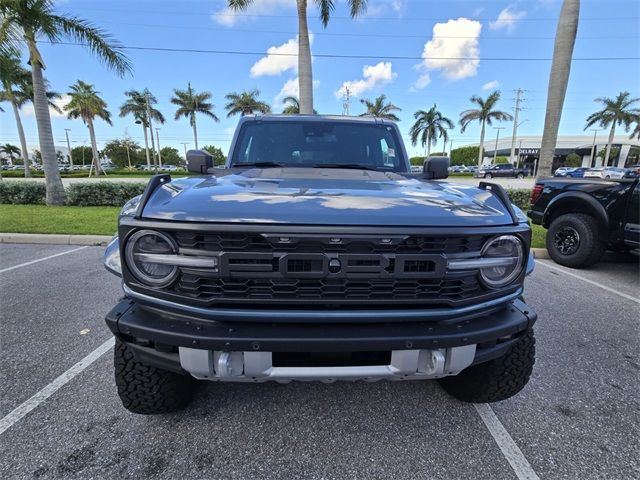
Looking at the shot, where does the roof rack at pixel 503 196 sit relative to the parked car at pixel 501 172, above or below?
above

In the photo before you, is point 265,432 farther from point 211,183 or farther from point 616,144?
A: point 616,144

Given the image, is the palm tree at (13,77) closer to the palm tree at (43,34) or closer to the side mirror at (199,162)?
the palm tree at (43,34)

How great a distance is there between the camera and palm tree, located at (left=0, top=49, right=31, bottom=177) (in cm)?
931

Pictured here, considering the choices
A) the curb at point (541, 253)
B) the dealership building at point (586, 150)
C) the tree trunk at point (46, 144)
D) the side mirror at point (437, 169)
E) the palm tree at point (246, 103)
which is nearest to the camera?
the side mirror at point (437, 169)

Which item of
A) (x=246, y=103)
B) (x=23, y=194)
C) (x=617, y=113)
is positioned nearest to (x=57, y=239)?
(x=23, y=194)

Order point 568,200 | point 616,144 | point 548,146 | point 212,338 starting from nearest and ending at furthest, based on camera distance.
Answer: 1. point 212,338
2. point 568,200
3. point 548,146
4. point 616,144

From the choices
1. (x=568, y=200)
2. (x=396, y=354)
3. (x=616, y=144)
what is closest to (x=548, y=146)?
(x=568, y=200)

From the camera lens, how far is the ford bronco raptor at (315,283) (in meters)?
1.52

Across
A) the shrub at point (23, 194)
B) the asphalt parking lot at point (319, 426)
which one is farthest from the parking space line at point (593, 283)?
the shrub at point (23, 194)

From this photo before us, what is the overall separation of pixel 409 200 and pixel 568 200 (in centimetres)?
516

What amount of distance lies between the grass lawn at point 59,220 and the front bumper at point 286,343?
580 cm

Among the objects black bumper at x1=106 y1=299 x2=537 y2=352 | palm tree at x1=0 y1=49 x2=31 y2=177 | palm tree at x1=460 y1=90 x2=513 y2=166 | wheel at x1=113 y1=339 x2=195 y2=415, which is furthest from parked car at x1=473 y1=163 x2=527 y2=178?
wheel at x1=113 y1=339 x2=195 y2=415

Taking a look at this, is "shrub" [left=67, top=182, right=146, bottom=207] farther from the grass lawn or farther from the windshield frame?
the windshield frame

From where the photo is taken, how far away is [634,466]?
1833 millimetres
